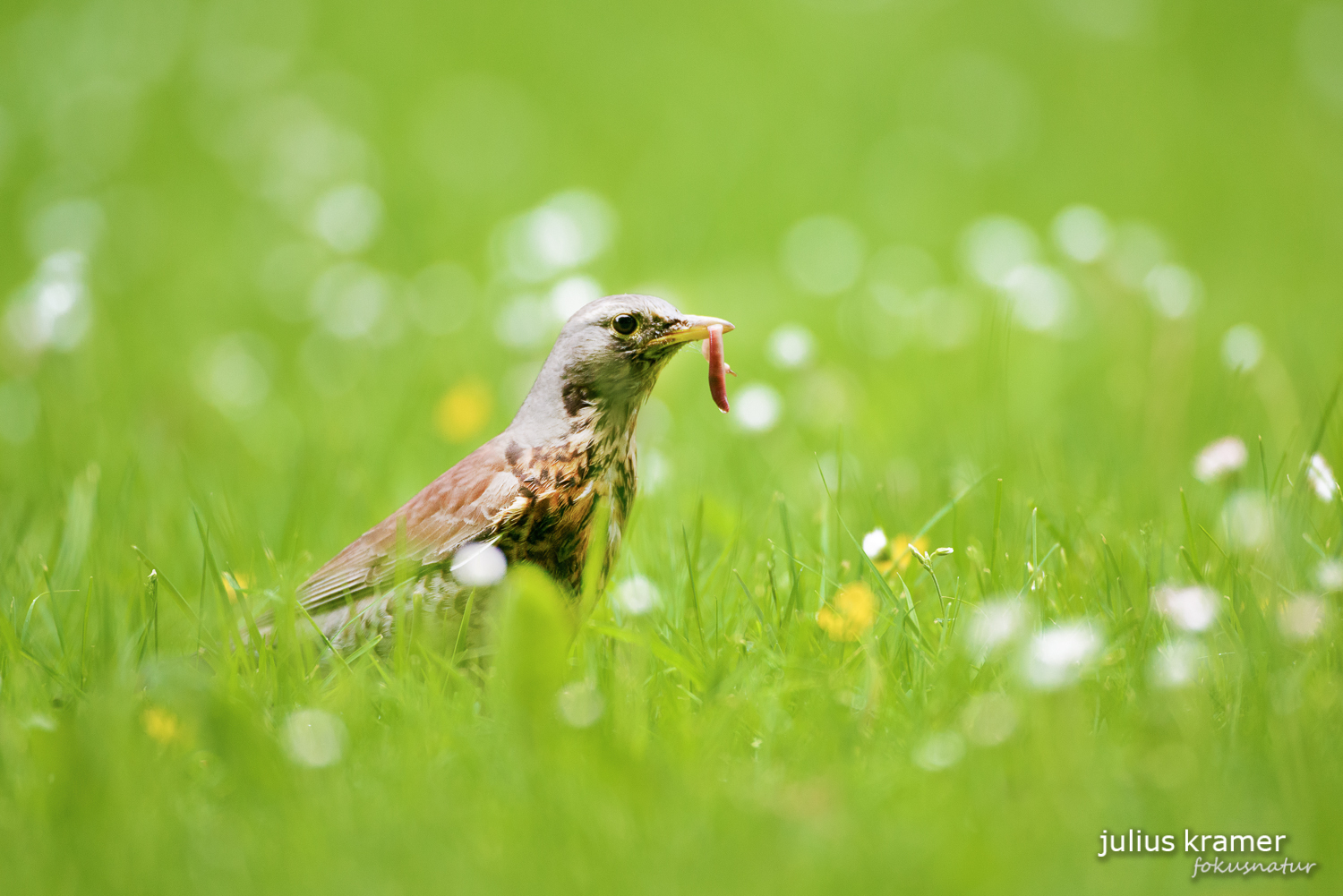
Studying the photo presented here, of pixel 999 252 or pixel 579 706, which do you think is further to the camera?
pixel 999 252

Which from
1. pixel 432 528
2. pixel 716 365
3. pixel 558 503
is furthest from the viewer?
pixel 716 365

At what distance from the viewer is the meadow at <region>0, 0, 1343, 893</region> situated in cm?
254

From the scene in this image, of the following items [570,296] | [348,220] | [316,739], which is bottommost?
[316,739]

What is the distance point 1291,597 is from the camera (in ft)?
10.2

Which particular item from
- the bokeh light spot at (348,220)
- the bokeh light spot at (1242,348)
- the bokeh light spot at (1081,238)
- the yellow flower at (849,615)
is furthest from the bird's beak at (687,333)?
the bokeh light spot at (348,220)

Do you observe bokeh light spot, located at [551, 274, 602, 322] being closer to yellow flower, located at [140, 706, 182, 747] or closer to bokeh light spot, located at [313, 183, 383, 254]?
bokeh light spot, located at [313, 183, 383, 254]

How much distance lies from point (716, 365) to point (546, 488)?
64 cm

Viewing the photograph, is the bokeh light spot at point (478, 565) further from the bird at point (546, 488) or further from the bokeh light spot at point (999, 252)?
the bokeh light spot at point (999, 252)

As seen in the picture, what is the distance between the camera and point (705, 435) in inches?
218

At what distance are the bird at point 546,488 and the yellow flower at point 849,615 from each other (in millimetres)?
647

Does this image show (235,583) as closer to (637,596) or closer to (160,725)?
(160,725)

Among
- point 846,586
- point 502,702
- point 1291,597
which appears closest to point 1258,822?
point 1291,597

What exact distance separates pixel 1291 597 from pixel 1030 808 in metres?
1.13

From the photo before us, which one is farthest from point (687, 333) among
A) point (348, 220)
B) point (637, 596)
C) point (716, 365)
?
point (348, 220)
